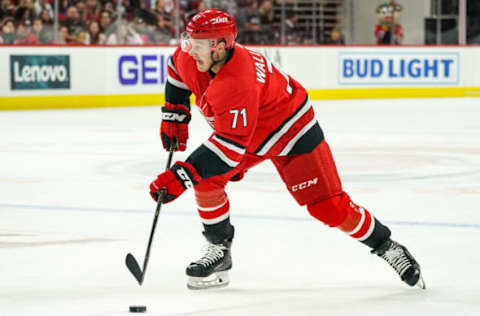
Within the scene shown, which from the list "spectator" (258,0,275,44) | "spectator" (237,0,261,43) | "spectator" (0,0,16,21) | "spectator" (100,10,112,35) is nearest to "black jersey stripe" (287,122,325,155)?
"spectator" (0,0,16,21)

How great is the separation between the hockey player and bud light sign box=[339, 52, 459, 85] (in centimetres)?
1237

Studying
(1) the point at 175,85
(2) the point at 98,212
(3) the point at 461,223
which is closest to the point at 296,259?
(1) the point at 175,85

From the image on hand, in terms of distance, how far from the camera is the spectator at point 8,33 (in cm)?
1211

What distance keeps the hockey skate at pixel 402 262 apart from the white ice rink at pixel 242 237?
42mm

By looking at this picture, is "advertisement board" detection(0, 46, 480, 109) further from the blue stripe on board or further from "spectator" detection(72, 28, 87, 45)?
the blue stripe on board

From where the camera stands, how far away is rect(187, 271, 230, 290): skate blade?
122 inches

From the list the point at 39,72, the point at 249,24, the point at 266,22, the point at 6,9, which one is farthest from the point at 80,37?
the point at 266,22

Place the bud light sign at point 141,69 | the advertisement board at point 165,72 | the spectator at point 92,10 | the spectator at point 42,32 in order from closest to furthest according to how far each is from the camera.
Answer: the spectator at point 42,32 < the advertisement board at point 165,72 < the spectator at point 92,10 < the bud light sign at point 141,69

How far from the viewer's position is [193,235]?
13.3 ft

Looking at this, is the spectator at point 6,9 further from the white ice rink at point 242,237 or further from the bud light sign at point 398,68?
the bud light sign at point 398,68

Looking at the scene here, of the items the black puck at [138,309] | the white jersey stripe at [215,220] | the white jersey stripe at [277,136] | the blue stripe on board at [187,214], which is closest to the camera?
the black puck at [138,309]

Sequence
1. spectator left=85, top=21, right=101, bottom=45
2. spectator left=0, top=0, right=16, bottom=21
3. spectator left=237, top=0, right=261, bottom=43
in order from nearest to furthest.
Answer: spectator left=0, top=0, right=16, bottom=21, spectator left=85, top=21, right=101, bottom=45, spectator left=237, top=0, right=261, bottom=43

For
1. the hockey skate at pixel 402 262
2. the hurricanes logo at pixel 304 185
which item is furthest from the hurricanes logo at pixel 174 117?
the hockey skate at pixel 402 262

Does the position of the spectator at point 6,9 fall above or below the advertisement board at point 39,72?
above
